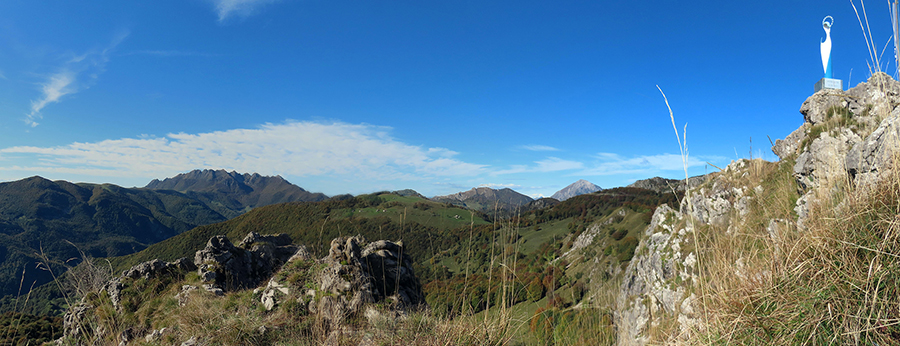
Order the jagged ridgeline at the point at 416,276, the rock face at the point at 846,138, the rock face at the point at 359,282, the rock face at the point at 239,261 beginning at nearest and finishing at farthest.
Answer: the rock face at the point at 846,138, the jagged ridgeline at the point at 416,276, the rock face at the point at 359,282, the rock face at the point at 239,261

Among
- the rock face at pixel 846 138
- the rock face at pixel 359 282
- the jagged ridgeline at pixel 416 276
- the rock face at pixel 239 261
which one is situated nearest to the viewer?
the rock face at pixel 846 138

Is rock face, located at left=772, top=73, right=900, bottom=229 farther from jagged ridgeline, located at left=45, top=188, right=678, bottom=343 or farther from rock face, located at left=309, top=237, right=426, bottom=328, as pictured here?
rock face, located at left=309, top=237, right=426, bottom=328

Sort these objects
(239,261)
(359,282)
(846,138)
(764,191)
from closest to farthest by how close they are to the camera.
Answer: (359,282) < (764,191) < (846,138) < (239,261)

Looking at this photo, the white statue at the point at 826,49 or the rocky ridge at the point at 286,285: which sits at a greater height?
the white statue at the point at 826,49

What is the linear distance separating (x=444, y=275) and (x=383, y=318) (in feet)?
3.08

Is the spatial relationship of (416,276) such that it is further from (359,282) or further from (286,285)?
(286,285)

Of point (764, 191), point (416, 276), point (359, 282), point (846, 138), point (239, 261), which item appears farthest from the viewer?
point (239, 261)

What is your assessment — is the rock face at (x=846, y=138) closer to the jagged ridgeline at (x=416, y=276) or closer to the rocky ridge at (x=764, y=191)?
the rocky ridge at (x=764, y=191)

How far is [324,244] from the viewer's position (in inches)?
308

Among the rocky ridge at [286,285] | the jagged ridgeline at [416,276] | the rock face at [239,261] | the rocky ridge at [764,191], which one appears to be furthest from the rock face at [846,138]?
the rock face at [239,261]

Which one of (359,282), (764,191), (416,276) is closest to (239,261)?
(416,276)

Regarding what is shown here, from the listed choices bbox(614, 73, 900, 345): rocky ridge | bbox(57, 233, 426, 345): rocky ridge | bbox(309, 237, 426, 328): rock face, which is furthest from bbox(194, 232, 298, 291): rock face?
bbox(614, 73, 900, 345): rocky ridge

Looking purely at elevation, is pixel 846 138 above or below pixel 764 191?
above

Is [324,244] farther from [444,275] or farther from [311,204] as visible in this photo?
[311,204]
